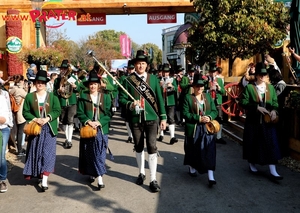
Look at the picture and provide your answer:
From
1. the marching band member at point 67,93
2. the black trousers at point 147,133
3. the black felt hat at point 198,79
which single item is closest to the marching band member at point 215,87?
the black felt hat at point 198,79

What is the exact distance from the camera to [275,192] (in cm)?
569

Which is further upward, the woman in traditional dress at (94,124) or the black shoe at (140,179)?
the woman in traditional dress at (94,124)

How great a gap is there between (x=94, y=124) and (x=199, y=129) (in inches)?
67.3

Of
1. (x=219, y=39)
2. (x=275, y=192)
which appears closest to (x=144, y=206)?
(x=275, y=192)

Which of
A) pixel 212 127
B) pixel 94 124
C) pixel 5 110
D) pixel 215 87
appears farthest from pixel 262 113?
pixel 5 110

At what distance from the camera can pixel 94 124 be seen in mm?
6027

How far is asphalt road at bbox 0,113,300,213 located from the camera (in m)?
5.14

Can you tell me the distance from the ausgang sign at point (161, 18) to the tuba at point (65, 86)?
13.6m

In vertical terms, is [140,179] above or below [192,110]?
below

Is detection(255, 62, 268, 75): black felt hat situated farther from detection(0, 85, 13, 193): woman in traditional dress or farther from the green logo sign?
the green logo sign

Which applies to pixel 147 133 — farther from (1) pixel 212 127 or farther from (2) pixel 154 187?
(1) pixel 212 127

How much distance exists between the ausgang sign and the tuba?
13644 millimetres

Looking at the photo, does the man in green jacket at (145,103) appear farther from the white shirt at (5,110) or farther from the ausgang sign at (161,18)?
the ausgang sign at (161,18)

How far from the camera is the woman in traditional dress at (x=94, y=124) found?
19.9ft
